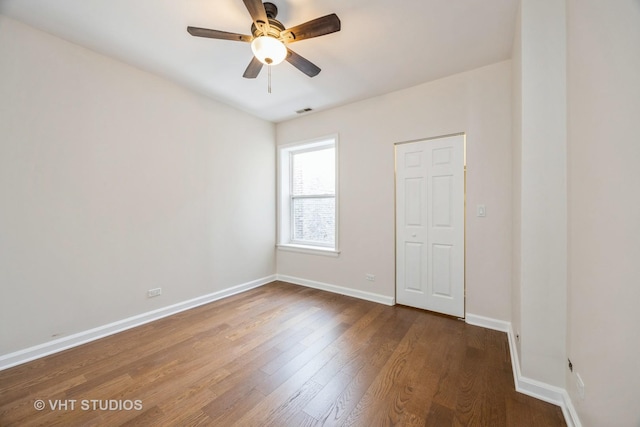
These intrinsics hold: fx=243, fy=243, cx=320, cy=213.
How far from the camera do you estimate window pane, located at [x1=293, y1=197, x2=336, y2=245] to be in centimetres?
399

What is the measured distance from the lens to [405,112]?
10.1 feet

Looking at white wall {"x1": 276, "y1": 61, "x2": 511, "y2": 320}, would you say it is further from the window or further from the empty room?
the window

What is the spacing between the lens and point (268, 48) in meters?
1.80

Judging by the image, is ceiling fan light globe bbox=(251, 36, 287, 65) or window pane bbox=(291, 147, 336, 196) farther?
window pane bbox=(291, 147, 336, 196)

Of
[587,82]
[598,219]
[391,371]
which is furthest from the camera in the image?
[391,371]

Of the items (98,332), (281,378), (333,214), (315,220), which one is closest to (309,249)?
(315,220)

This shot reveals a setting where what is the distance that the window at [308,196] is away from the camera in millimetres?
3955

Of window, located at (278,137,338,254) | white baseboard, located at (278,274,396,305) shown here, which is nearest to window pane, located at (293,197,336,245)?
window, located at (278,137,338,254)

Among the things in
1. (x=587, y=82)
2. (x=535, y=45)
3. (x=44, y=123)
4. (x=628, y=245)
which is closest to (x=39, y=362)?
(x=44, y=123)

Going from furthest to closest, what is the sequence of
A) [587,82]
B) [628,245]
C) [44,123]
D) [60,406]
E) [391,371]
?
[44,123], [391,371], [60,406], [587,82], [628,245]

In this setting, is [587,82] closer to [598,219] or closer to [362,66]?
[598,219]

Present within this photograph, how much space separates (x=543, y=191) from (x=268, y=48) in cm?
215

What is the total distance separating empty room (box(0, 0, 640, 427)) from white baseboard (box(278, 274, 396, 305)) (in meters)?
0.03

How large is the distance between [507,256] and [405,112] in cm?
201
